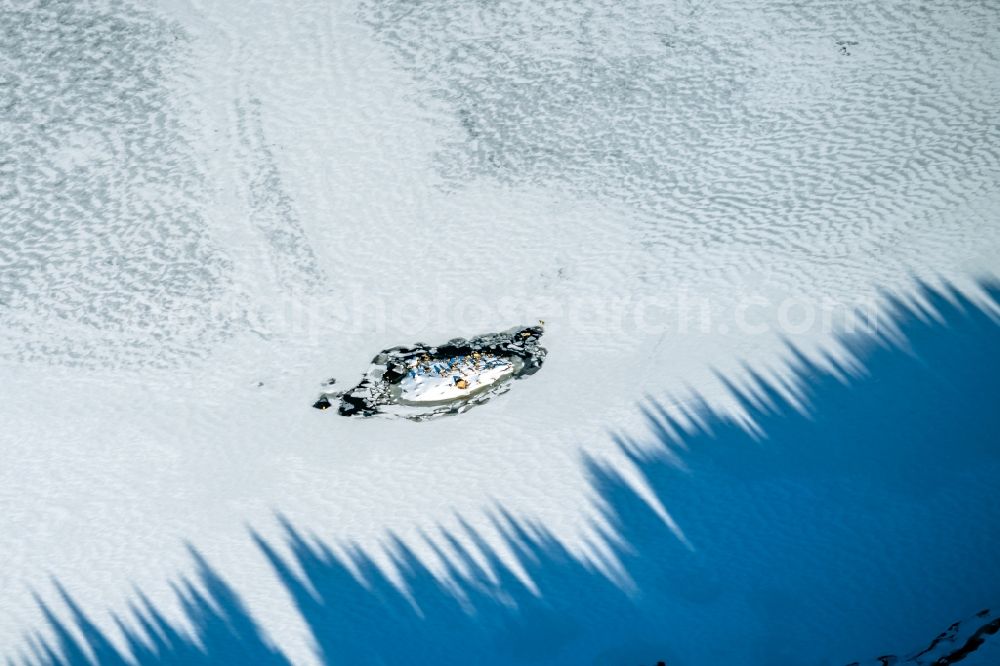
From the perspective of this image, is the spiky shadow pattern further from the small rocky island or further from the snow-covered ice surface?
the small rocky island

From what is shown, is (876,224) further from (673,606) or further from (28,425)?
(28,425)

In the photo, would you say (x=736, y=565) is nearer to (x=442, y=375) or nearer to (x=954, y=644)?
(x=954, y=644)

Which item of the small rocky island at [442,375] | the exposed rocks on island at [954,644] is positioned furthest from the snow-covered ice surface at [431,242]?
the exposed rocks on island at [954,644]

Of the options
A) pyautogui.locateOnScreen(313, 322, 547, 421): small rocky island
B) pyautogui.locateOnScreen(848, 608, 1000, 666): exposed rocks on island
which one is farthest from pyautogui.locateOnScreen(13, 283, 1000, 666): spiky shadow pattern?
pyautogui.locateOnScreen(313, 322, 547, 421): small rocky island

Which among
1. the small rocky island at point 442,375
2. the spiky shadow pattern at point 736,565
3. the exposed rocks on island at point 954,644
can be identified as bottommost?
the exposed rocks on island at point 954,644

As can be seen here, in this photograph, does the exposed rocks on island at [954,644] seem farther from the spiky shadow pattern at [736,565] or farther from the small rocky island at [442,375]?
the small rocky island at [442,375]

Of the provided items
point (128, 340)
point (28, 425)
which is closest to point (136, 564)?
point (28, 425)
